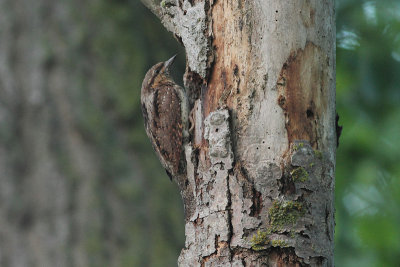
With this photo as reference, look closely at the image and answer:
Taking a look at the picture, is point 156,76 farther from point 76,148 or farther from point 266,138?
point 266,138

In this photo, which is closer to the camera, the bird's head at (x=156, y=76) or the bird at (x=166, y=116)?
the bird at (x=166, y=116)

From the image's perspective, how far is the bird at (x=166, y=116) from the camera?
361 cm

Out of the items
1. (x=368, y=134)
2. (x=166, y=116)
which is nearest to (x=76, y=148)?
(x=166, y=116)

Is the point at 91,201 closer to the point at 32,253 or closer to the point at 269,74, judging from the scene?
the point at 32,253

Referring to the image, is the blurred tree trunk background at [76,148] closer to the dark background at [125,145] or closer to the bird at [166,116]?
the dark background at [125,145]

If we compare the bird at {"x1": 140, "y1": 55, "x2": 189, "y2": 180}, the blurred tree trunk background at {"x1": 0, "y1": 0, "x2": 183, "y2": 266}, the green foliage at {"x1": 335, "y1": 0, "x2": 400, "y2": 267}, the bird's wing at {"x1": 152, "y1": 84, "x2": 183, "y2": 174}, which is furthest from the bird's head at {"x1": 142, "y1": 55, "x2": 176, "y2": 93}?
the green foliage at {"x1": 335, "y1": 0, "x2": 400, "y2": 267}

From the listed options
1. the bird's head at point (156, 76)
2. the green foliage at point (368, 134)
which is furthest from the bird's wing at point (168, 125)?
the green foliage at point (368, 134)

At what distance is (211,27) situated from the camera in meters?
2.92

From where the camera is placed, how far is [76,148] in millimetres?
5438

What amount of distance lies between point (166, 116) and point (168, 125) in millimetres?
109

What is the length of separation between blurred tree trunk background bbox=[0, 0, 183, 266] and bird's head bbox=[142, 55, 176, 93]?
37.9 inches

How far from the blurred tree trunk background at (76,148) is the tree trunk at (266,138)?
2.64 m

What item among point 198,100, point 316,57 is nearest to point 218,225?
point 198,100

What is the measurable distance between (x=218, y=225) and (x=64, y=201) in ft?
9.79
